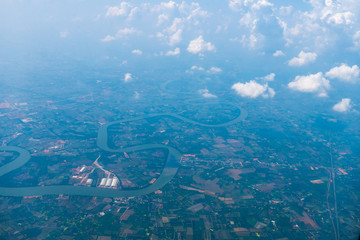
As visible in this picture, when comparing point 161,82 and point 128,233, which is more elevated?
point 161,82

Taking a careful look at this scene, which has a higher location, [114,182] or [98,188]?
[114,182]

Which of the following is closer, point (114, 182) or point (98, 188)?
point (98, 188)

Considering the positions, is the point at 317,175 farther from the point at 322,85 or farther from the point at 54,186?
the point at 322,85

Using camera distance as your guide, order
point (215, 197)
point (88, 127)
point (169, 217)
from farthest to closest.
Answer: point (88, 127), point (215, 197), point (169, 217)

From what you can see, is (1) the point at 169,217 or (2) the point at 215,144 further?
(2) the point at 215,144

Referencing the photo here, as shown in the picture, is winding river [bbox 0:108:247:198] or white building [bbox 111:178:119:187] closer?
winding river [bbox 0:108:247:198]

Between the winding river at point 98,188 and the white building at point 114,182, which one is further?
the white building at point 114,182

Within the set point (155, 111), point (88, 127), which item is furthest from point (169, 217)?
point (155, 111)

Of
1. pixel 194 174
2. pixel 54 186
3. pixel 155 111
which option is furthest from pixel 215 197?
pixel 155 111

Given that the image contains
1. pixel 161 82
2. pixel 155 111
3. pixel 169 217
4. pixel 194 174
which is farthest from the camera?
pixel 161 82

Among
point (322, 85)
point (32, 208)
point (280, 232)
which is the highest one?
point (322, 85)
